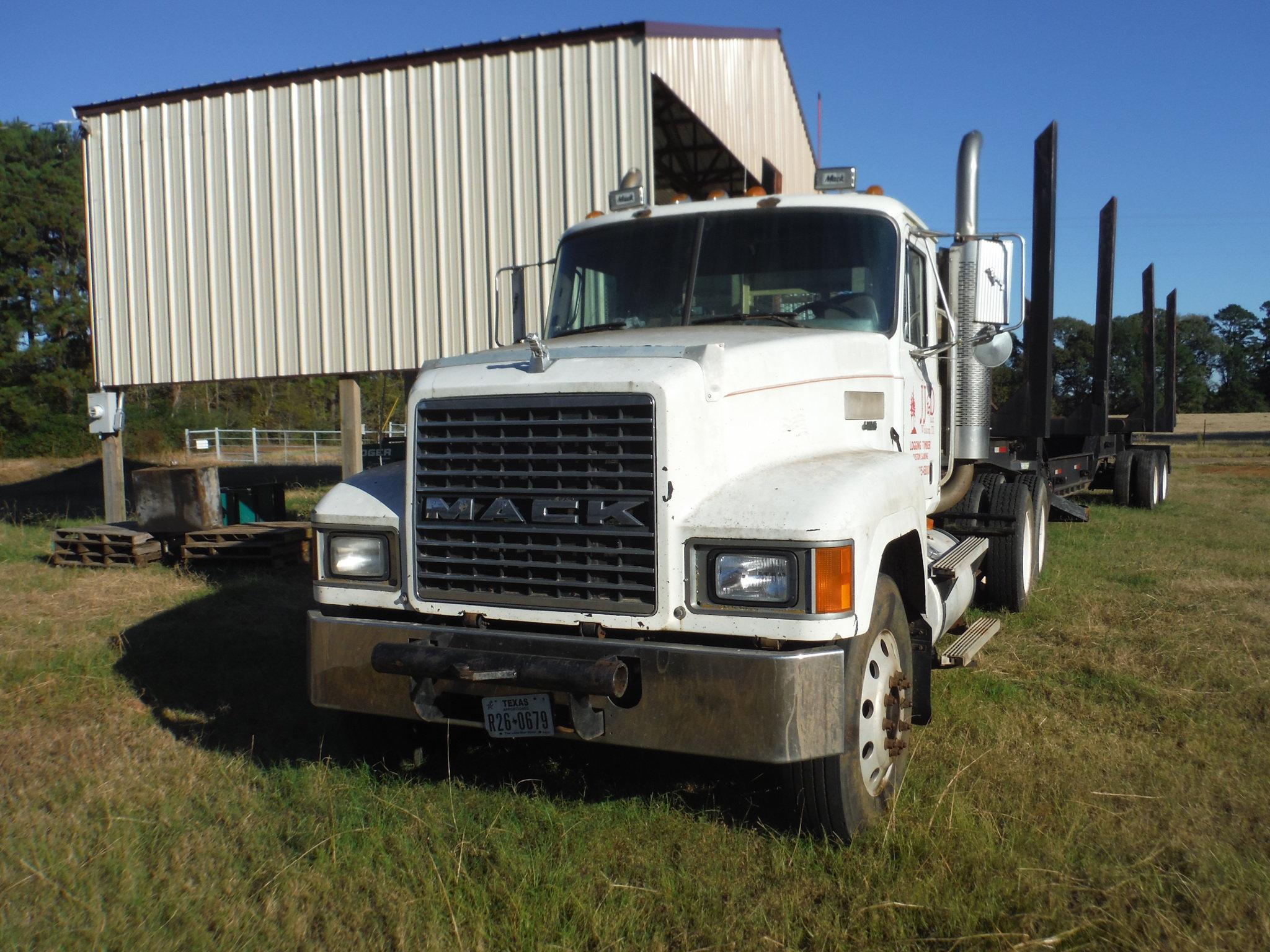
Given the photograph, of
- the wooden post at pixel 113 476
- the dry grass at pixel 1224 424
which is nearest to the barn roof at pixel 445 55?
the wooden post at pixel 113 476

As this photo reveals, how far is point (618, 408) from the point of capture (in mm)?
3457

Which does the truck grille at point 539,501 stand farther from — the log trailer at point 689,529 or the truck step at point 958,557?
the truck step at point 958,557

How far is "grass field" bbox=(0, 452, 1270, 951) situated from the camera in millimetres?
3113

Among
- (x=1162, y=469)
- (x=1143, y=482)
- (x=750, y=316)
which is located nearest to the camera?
(x=750, y=316)

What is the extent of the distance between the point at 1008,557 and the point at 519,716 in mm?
5029

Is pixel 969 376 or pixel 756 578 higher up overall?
pixel 969 376

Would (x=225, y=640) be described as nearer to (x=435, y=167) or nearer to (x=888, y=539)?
(x=888, y=539)

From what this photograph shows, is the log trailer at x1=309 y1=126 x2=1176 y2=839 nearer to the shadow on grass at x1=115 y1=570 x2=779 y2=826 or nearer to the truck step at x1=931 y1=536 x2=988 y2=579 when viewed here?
the shadow on grass at x1=115 y1=570 x2=779 y2=826

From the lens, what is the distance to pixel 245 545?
9523 millimetres

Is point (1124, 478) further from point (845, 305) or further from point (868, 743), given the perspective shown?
point (868, 743)

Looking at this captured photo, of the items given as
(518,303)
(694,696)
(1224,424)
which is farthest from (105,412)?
(1224,424)

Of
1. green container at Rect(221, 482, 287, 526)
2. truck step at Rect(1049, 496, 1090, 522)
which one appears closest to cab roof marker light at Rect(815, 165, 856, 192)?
truck step at Rect(1049, 496, 1090, 522)

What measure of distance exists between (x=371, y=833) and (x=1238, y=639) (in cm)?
557

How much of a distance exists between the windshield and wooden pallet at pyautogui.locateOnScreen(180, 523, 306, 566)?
5531mm
